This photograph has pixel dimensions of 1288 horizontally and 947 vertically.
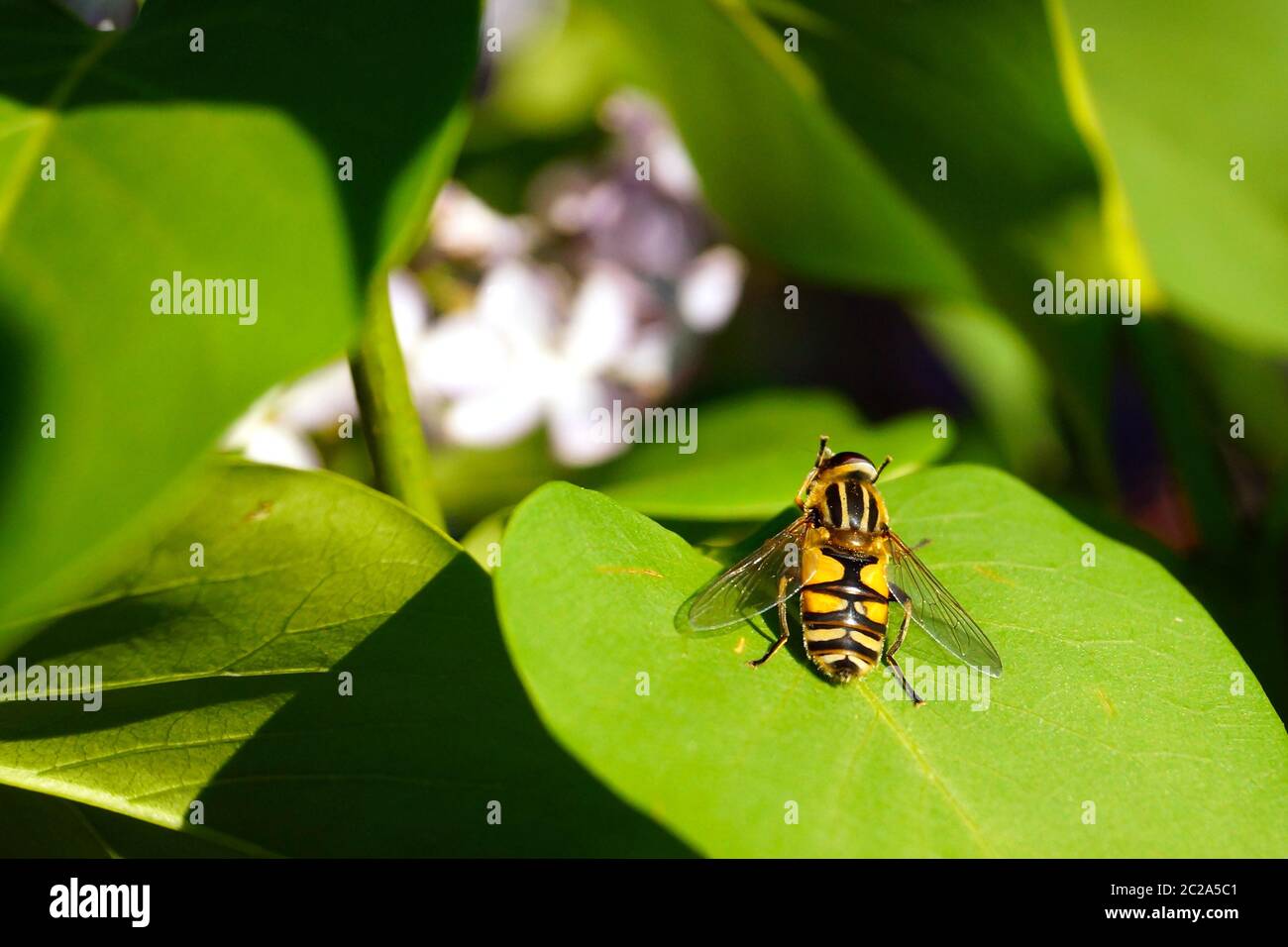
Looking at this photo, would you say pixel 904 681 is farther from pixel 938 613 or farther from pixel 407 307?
pixel 407 307

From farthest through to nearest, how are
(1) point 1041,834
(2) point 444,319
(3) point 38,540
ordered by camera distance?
(2) point 444,319
(1) point 1041,834
(3) point 38,540

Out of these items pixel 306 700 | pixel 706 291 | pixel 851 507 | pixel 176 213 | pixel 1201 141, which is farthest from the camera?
pixel 706 291

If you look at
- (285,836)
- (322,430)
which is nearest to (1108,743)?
(285,836)

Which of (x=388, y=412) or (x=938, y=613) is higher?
(x=388, y=412)

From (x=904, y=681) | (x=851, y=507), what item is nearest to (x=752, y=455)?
(x=851, y=507)

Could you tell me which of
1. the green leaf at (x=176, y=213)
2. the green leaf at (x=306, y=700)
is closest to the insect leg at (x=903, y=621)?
the green leaf at (x=306, y=700)

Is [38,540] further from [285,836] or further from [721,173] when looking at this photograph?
[721,173]

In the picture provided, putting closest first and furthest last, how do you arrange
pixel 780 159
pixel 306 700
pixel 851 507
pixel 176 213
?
pixel 176 213, pixel 306 700, pixel 851 507, pixel 780 159
